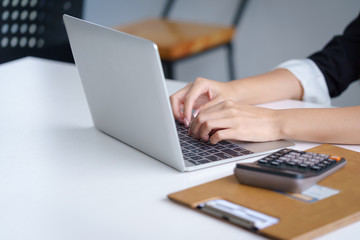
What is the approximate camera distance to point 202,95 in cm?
105

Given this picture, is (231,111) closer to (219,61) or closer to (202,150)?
(202,150)

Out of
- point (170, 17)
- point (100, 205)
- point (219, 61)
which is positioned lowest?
point (219, 61)

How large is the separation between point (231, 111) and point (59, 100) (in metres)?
0.51

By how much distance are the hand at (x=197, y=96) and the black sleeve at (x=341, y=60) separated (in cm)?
31

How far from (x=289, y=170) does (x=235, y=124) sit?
19cm

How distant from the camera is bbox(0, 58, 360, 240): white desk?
0.60m

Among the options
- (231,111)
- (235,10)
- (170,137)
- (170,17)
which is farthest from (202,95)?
(170,17)

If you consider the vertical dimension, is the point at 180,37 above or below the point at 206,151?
below

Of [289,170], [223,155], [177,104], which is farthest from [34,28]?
[289,170]

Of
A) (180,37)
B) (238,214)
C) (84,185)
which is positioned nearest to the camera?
(238,214)

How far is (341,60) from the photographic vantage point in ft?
4.18

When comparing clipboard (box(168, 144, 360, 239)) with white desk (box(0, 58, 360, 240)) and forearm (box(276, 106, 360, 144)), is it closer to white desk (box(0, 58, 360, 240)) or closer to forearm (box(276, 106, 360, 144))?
white desk (box(0, 58, 360, 240))

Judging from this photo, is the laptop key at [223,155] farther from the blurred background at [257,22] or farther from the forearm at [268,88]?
the blurred background at [257,22]

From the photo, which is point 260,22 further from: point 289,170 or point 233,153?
point 289,170
